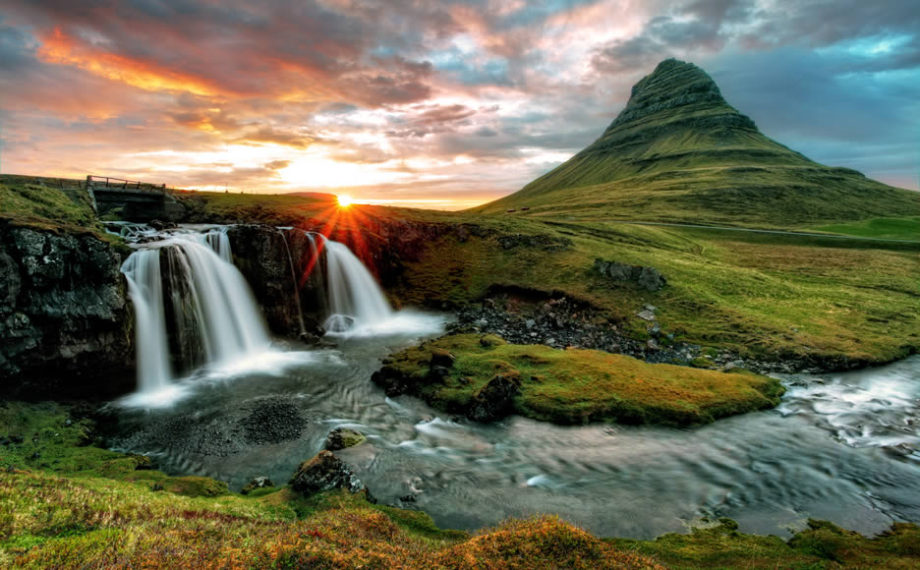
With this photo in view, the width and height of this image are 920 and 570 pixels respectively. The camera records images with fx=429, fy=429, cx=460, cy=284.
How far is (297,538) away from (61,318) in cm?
2675

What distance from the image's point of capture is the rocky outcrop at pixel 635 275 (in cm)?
5156

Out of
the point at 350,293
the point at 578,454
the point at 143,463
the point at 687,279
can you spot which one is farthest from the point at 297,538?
the point at 687,279

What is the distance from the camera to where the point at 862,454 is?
907 inches

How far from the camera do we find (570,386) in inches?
1172

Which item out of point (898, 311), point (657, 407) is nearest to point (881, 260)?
point (898, 311)

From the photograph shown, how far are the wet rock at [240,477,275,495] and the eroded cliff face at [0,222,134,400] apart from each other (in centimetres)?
1666

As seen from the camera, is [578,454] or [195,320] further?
[195,320]

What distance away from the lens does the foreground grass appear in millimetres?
9805

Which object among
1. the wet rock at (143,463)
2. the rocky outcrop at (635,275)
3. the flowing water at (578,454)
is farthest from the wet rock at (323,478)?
the rocky outcrop at (635,275)

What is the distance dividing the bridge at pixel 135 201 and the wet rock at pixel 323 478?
54.0 m

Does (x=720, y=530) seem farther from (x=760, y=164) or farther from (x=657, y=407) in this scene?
(x=760, y=164)

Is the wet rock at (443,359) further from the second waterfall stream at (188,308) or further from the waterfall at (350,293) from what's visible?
the waterfall at (350,293)

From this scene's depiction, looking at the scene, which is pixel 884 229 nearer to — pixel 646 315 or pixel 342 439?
pixel 646 315

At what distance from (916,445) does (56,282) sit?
52.2m
